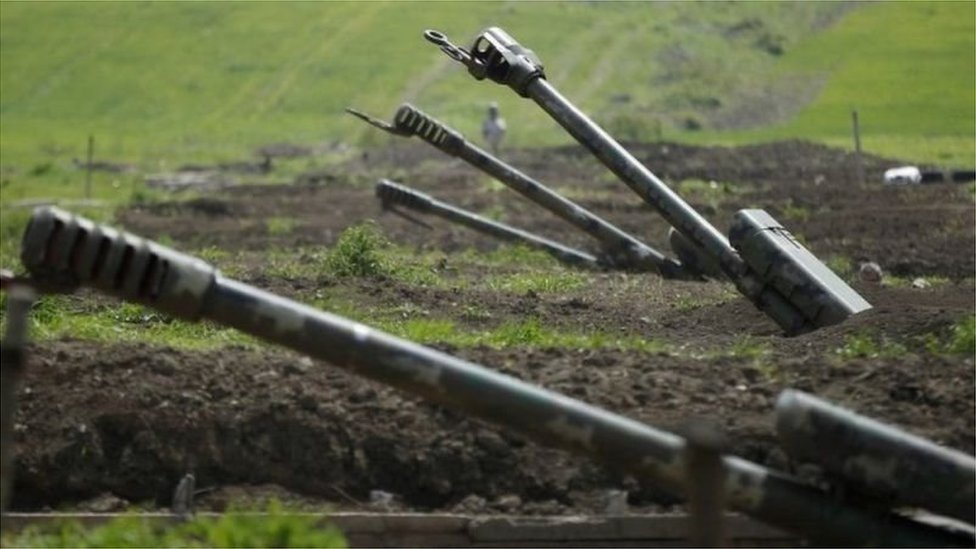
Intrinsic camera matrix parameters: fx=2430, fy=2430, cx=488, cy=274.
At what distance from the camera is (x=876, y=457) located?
8.69m

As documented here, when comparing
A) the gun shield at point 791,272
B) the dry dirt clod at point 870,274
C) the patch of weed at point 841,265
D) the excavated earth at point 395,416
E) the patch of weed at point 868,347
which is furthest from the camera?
the patch of weed at point 841,265

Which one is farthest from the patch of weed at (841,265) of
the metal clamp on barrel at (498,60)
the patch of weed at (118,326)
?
the patch of weed at (118,326)

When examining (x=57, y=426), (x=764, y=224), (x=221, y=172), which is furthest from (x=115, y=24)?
(x=57, y=426)

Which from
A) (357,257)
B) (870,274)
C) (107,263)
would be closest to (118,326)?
(357,257)

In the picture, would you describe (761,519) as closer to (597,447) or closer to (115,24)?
(597,447)

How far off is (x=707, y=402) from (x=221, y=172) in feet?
140

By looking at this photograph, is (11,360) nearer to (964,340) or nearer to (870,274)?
(964,340)

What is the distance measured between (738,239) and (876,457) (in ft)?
25.9

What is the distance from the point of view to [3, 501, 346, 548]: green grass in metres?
9.35

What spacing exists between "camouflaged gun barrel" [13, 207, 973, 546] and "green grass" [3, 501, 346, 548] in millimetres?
849

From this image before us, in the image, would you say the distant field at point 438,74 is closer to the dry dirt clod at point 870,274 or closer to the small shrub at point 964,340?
the dry dirt clod at point 870,274

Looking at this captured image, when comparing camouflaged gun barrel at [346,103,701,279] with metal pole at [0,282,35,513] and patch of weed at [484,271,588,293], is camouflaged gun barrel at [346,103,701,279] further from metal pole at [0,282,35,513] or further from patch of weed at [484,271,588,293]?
metal pole at [0,282,35,513]

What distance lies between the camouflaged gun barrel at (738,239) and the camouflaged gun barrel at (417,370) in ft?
22.7

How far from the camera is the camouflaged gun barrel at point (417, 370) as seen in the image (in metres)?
8.62
